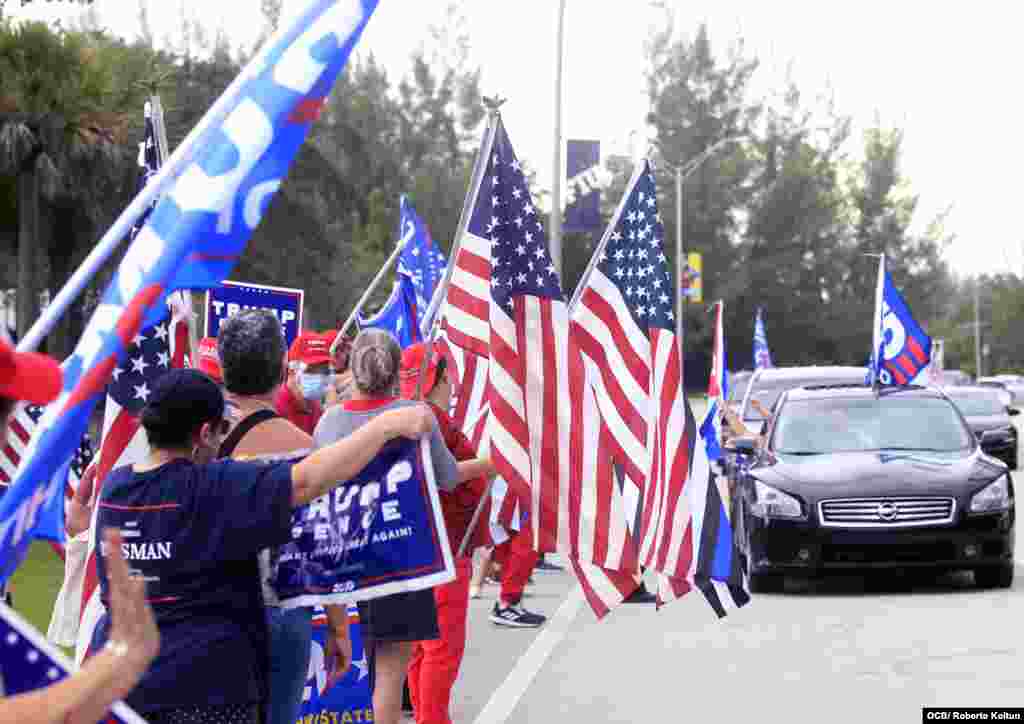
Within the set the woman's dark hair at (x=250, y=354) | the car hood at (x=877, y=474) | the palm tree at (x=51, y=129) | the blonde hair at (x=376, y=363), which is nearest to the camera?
the woman's dark hair at (x=250, y=354)

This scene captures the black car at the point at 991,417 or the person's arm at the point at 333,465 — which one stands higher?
the person's arm at the point at 333,465

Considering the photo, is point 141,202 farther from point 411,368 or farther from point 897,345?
point 897,345

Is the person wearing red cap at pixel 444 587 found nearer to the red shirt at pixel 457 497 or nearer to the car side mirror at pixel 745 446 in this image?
the red shirt at pixel 457 497

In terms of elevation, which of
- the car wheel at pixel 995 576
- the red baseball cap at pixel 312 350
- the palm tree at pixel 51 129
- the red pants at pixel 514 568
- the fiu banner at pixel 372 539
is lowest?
the car wheel at pixel 995 576

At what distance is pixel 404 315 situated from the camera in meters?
13.1

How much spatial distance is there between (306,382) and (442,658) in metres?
1.85

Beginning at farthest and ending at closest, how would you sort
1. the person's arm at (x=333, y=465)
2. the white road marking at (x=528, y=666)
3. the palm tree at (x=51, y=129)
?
the palm tree at (x=51, y=129)
the white road marking at (x=528, y=666)
the person's arm at (x=333, y=465)

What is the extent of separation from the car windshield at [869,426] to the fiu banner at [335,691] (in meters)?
7.54

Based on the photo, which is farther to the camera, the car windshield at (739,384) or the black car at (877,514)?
the car windshield at (739,384)

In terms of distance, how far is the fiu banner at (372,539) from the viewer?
543 centimetres

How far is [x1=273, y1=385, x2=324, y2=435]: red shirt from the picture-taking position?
8633mm

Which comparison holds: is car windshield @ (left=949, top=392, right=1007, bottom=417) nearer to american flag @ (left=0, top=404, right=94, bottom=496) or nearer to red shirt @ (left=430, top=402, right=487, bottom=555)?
american flag @ (left=0, top=404, right=94, bottom=496)

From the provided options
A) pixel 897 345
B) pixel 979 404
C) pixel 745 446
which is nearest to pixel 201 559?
pixel 745 446

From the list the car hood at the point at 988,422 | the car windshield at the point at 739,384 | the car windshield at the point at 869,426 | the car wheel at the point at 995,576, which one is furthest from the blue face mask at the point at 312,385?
the car windshield at the point at 739,384
